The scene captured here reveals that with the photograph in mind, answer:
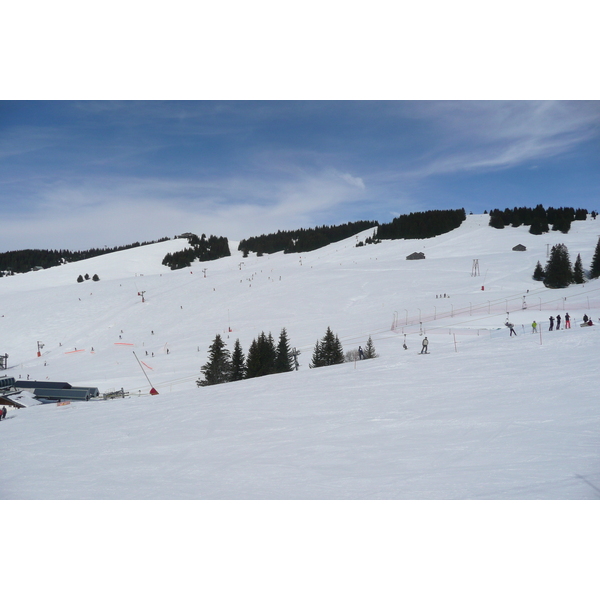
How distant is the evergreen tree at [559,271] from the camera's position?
35.8m

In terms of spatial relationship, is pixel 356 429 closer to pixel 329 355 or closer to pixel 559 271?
pixel 329 355

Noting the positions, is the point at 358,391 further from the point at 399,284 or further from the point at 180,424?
the point at 399,284

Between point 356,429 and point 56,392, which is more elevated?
point 356,429

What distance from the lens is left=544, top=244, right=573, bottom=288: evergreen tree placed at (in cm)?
3584

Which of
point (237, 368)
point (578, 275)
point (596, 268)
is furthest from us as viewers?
point (596, 268)

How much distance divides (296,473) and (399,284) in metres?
38.3

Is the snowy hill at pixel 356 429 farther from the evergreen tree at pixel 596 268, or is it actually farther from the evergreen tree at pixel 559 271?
the evergreen tree at pixel 596 268

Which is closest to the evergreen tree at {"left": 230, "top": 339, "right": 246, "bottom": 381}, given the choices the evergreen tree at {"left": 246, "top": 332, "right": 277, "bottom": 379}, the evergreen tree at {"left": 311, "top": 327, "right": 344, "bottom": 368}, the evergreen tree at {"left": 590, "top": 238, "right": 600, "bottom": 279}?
the evergreen tree at {"left": 246, "top": 332, "right": 277, "bottom": 379}

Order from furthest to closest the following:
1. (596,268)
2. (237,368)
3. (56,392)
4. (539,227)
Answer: (539,227) < (596,268) < (237,368) < (56,392)

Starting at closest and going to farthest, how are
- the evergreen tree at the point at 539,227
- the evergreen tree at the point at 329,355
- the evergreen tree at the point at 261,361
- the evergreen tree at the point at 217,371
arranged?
the evergreen tree at the point at 329,355 < the evergreen tree at the point at 261,361 < the evergreen tree at the point at 217,371 < the evergreen tree at the point at 539,227

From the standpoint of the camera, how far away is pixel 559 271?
36094 millimetres

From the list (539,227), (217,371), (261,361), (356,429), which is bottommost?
(217,371)

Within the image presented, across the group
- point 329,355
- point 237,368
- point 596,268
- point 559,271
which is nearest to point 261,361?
point 237,368

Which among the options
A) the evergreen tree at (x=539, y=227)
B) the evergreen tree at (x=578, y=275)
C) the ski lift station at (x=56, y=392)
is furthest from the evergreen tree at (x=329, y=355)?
the evergreen tree at (x=539, y=227)
